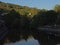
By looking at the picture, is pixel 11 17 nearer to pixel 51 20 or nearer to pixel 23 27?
pixel 23 27

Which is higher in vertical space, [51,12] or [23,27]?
[51,12]

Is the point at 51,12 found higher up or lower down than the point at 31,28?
higher up

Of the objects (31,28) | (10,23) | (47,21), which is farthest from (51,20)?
(10,23)

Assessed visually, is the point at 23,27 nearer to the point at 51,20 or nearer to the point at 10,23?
the point at 10,23

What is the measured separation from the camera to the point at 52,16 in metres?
35.6

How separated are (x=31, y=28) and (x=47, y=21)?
2.80 metres

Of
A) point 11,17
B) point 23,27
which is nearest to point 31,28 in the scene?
point 23,27

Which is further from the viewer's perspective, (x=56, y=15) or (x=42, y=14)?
(x=42, y=14)

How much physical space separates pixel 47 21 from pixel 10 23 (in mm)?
5910

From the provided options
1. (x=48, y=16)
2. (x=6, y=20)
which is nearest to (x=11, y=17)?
(x=6, y=20)

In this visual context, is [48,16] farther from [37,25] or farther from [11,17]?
[11,17]

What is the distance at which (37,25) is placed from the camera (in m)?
35.5

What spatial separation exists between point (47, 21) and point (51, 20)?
0.65 m

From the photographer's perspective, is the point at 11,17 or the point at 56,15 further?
the point at 11,17
